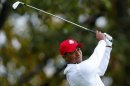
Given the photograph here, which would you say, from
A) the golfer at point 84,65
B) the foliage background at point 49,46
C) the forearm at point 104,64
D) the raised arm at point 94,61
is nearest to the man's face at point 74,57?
the golfer at point 84,65

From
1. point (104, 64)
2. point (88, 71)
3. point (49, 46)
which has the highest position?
point (88, 71)

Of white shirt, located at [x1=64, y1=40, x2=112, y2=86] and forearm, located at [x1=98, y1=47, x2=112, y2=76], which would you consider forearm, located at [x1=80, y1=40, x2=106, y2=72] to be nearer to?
white shirt, located at [x1=64, y1=40, x2=112, y2=86]

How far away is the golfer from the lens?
10688 mm

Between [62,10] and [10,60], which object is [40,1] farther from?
[10,60]

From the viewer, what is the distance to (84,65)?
10.7 m

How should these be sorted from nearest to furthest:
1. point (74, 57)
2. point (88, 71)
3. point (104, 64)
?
point (88, 71) → point (74, 57) → point (104, 64)

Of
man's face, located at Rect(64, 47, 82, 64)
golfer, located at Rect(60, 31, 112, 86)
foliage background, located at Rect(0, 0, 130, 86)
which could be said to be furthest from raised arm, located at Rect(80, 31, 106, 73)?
foliage background, located at Rect(0, 0, 130, 86)

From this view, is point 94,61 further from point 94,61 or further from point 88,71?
point 88,71

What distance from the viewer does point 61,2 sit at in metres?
15.6

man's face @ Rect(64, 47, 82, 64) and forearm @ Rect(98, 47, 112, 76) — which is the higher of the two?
man's face @ Rect(64, 47, 82, 64)

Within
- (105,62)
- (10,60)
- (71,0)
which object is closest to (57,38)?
(10,60)

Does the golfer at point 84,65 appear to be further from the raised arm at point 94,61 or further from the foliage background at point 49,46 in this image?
the foliage background at point 49,46

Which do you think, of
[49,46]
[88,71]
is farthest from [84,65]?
[49,46]

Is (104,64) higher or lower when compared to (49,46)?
higher
